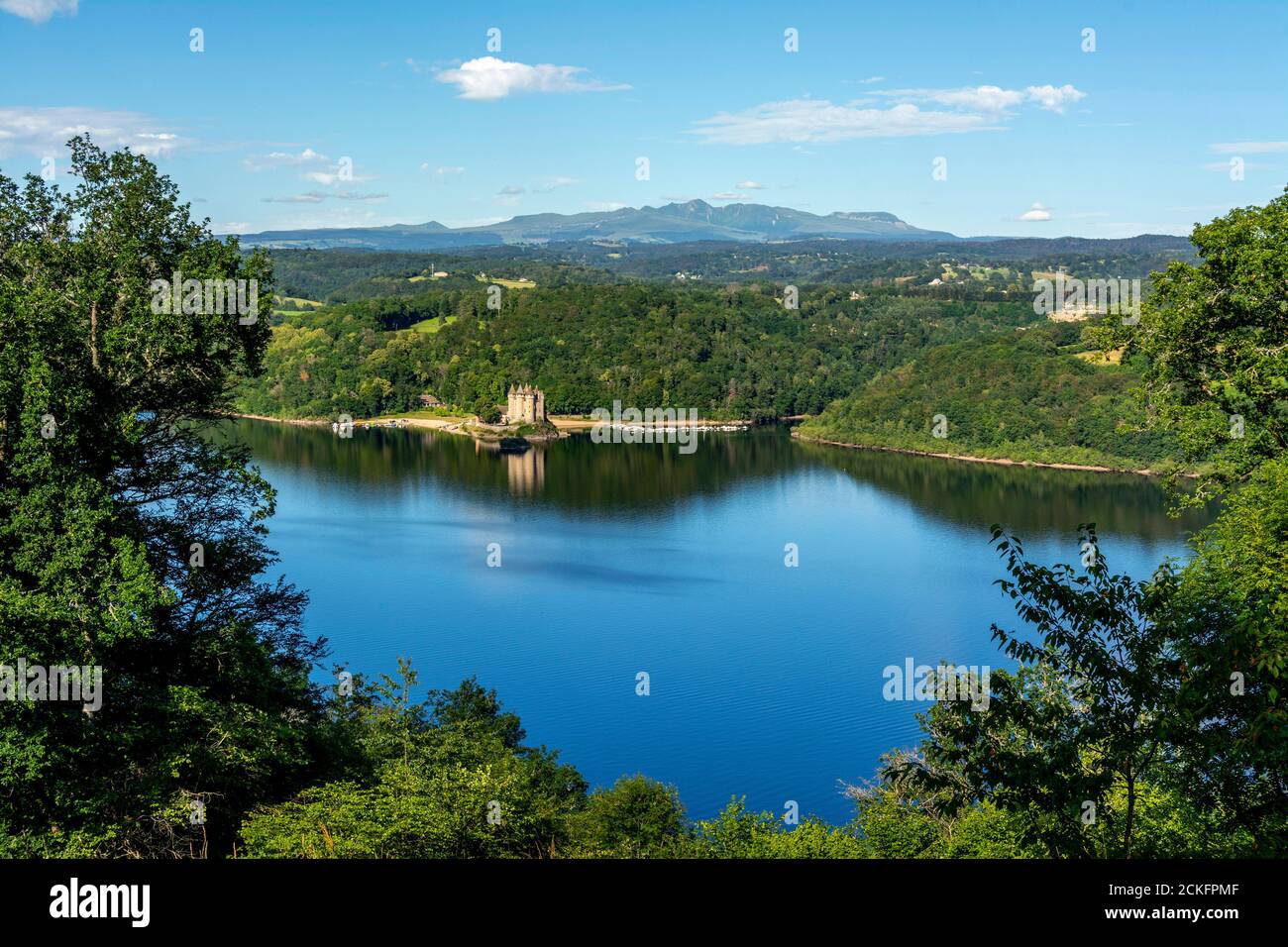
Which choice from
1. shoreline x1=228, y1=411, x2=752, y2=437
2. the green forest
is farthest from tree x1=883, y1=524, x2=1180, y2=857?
shoreline x1=228, y1=411, x2=752, y2=437

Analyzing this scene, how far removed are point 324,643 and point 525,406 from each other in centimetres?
7552

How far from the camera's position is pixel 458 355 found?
10294 centimetres

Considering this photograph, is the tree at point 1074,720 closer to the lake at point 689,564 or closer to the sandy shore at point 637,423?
the lake at point 689,564

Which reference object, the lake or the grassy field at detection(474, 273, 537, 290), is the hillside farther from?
the grassy field at detection(474, 273, 537, 290)

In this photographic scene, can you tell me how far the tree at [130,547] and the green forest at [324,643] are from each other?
3 centimetres

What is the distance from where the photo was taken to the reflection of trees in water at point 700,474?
54.2 metres

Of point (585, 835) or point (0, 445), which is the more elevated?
point (0, 445)

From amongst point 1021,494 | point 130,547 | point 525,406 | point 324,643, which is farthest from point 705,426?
point 130,547

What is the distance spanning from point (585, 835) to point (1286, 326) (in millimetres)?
9855

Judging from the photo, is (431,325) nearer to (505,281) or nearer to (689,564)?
(505,281)

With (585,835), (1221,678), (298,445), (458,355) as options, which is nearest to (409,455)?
(298,445)

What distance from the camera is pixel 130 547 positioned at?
10.0 meters

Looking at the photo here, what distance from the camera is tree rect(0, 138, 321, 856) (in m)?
9.61

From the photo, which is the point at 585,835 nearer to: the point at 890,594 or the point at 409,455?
the point at 890,594
